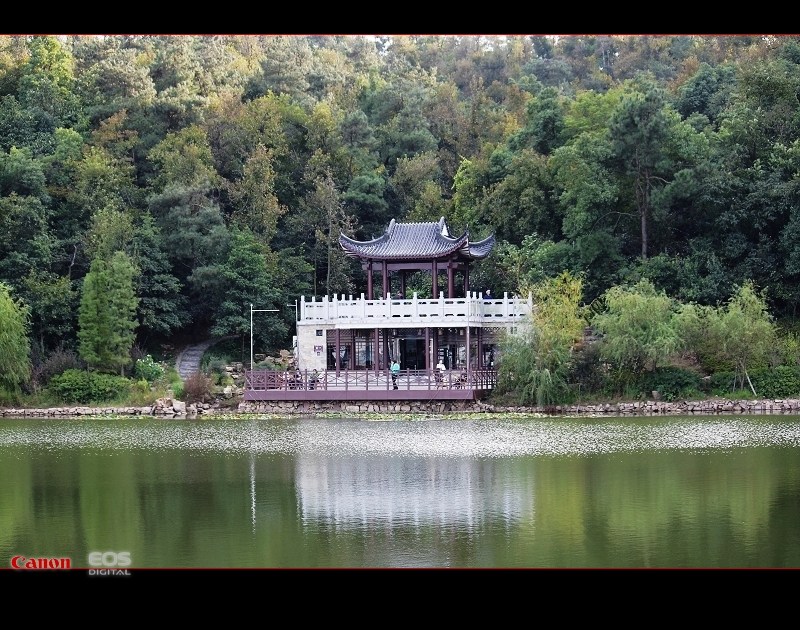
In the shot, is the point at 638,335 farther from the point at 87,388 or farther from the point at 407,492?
the point at 407,492

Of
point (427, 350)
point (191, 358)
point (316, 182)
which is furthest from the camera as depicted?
point (316, 182)

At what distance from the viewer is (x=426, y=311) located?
32.5 m

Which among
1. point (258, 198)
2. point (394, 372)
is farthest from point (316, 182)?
point (394, 372)

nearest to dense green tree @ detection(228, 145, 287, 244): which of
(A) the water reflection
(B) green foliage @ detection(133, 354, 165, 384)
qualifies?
(B) green foliage @ detection(133, 354, 165, 384)

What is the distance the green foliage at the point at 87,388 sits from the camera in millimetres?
31781

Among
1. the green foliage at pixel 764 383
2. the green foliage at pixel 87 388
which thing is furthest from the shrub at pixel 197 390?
the green foliage at pixel 764 383

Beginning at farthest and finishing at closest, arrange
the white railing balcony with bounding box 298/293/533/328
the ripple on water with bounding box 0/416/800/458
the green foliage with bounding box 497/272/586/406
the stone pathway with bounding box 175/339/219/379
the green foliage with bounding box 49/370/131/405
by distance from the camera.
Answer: the stone pathway with bounding box 175/339/219/379 → the white railing balcony with bounding box 298/293/533/328 → the green foliage with bounding box 49/370/131/405 → the green foliage with bounding box 497/272/586/406 → the ripple on water with bounding box 0/416/800/458

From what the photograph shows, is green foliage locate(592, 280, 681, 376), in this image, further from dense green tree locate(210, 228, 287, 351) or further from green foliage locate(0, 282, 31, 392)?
green foliage locate(0, 282, 31, 392)

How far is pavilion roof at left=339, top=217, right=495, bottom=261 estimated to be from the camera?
33.5 metres

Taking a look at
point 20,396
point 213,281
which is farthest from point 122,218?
point 20,396

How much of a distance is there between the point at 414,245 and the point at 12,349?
10.6m

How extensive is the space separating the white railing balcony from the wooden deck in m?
1.54

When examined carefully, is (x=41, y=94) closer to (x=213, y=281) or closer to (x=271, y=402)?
(x=213, y=281)

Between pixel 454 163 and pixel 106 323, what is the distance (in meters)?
17.5
